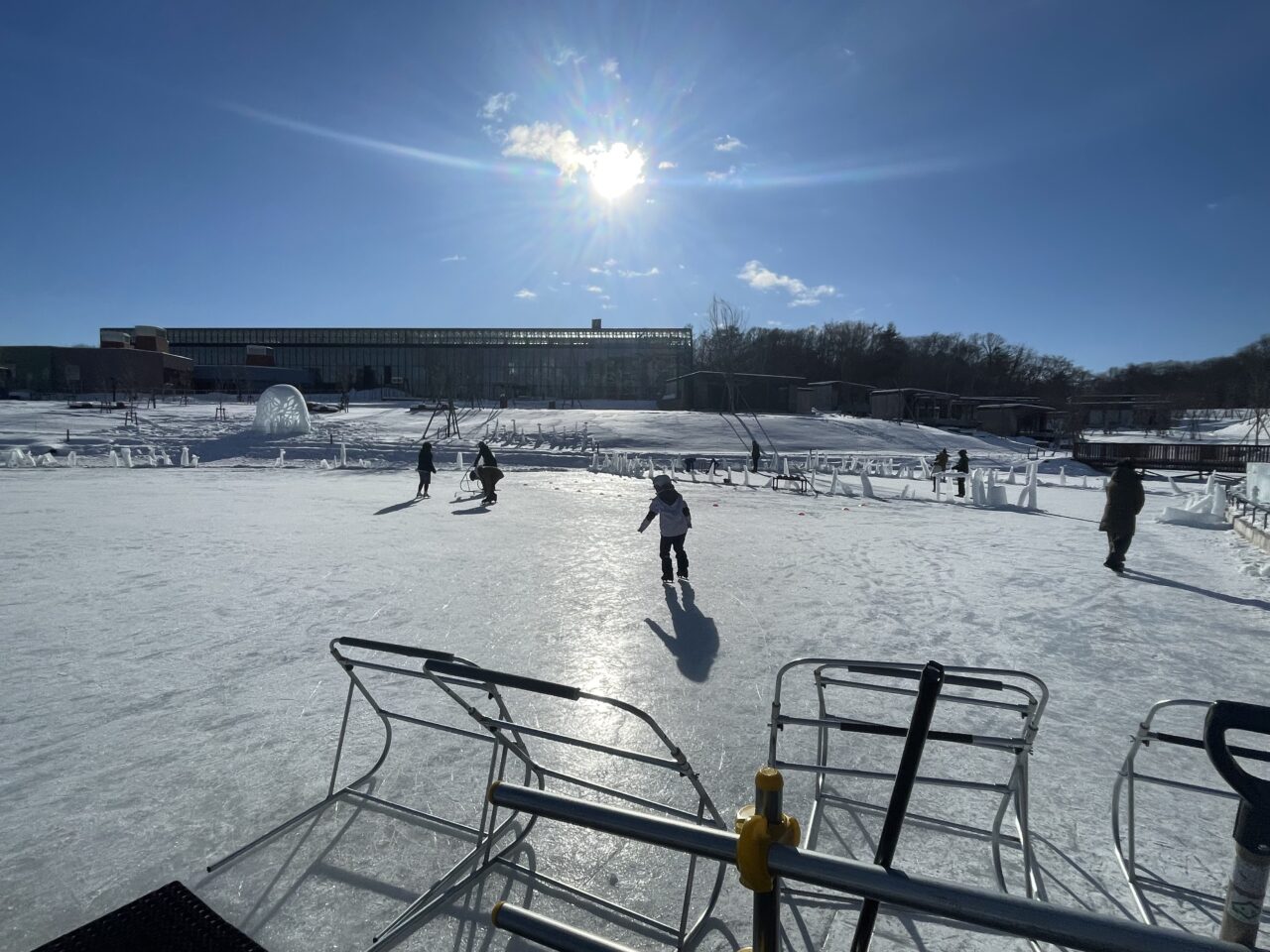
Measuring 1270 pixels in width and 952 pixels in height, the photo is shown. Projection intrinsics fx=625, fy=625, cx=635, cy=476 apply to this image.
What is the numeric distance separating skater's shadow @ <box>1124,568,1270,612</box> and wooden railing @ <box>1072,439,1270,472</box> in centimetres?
2589

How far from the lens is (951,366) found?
8975 cm

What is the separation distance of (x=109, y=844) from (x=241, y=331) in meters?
100

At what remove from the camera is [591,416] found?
4584cm

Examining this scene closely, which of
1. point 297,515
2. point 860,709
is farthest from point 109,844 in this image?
point 297,515

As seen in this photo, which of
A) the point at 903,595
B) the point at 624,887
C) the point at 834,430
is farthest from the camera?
the point at 834,430

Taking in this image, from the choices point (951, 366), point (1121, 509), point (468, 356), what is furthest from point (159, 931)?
point (951, 366)

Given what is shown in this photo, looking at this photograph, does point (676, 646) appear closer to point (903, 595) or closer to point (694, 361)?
point (903, 595)

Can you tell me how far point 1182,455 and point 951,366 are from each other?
59.8 m

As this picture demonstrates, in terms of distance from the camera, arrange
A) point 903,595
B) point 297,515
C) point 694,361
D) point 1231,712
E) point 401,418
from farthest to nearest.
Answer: point 694,361 < point 401,418 < point 297,515 < point 903,595 < point 1231,712

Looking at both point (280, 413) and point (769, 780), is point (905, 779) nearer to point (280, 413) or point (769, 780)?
point (769, 780)

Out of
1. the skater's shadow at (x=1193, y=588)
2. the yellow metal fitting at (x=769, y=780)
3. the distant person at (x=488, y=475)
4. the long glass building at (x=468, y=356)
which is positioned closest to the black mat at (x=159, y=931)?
the yellow metal fitting at (x=769, y=780)

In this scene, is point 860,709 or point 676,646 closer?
point 860,709

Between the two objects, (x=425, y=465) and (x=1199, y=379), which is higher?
(x=1199, y=379)

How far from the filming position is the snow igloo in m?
35.4
